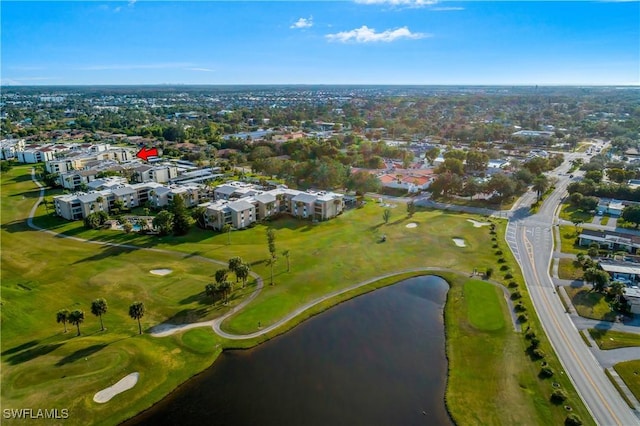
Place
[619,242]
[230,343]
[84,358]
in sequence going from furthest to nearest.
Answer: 1. [619,242]
2. [230,343]
3. [84,358]

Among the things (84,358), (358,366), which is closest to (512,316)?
(358,366)

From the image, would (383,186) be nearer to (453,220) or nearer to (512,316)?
(453,220)

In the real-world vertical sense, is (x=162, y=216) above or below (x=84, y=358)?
above

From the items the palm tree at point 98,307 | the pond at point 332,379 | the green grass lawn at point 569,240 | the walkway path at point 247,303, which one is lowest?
the pond at point 332,379

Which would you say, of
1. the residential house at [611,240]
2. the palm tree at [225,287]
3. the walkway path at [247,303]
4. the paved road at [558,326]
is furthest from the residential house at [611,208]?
the palm tree at [225,287]

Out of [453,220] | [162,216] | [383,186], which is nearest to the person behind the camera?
[162,216]

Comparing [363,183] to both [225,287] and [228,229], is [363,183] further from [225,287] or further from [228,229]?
[225,287]

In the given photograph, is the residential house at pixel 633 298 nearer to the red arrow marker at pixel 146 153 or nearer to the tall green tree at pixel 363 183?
the tall green tree at pixel 363 183

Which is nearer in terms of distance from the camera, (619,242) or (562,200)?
(619,242)
